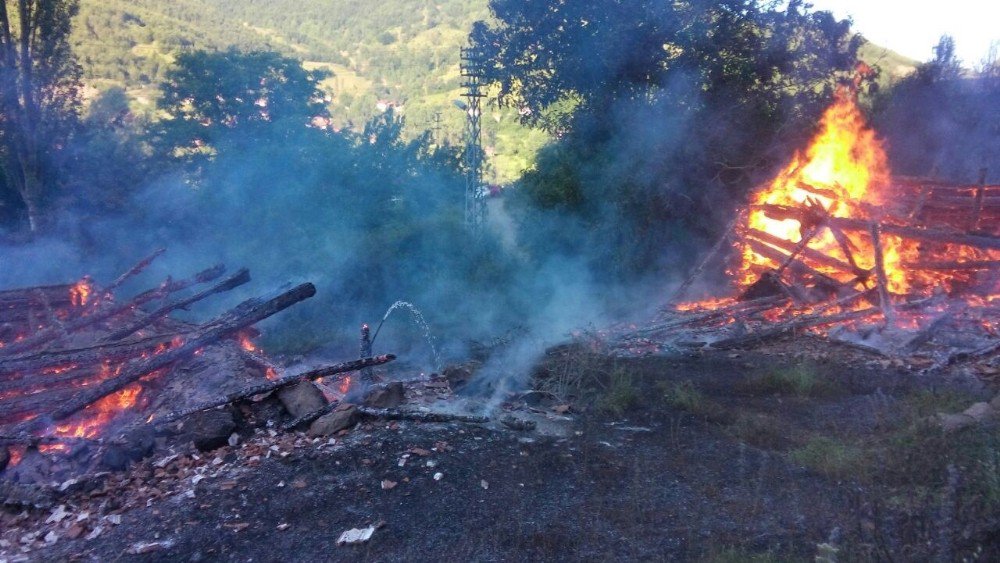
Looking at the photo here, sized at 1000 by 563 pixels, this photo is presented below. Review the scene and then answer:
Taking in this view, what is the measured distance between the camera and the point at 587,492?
16.5ft

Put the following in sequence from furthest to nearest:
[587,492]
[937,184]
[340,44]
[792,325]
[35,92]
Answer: [340,44] < [35,92] < [937,184] < [792,325] < [587,492]

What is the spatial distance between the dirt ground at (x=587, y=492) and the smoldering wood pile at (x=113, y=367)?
4.08 ft

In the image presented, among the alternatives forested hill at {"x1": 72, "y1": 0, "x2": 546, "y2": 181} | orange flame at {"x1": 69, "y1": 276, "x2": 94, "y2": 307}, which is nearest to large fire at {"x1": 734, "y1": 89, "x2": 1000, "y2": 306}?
forested hill at {"x1": 72, "y1": 0, "x2": 546, "y2": 181}

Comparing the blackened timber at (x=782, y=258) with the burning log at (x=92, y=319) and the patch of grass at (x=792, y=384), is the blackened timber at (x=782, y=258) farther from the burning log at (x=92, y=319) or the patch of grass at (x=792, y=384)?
the burning log at (x=92, y=319)

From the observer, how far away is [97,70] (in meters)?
40.5

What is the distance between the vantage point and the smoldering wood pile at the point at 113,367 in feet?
22.2

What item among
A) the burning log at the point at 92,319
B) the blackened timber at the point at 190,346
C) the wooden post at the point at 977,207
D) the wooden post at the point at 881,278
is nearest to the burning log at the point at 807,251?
the wooden post at the point at 881,278

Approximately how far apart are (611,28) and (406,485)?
12391 millimetres

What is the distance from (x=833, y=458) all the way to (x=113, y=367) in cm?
844

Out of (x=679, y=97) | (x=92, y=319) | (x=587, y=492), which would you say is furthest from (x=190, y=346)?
(x=679, y=97)

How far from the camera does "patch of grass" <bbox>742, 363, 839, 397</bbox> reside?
732cm

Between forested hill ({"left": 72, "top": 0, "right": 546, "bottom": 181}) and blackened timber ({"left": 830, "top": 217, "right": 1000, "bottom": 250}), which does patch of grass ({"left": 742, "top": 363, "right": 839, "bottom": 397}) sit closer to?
blackened timber ({"left": 830, "top": 217, "right": 1000, "bottom": 250})

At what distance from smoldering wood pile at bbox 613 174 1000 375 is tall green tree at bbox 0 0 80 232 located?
16183mm

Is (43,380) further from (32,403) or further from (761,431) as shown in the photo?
(761,431)
